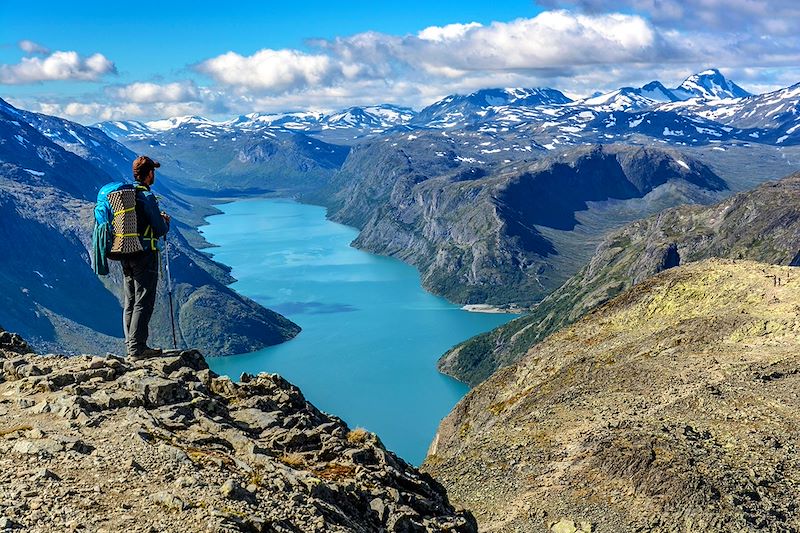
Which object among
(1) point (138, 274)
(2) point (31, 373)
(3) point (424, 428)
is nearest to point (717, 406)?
(1) point (138, 274)

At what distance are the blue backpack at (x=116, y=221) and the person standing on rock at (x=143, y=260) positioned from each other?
0.78 ft

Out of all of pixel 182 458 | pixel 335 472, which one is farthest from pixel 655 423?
pixel 182 458

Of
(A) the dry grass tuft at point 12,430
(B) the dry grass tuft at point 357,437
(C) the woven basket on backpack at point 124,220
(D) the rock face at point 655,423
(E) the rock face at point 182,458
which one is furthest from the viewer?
(D) the rock face at point 655,423

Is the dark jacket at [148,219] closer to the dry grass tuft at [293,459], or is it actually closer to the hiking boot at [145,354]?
the hiking boot at [145,354]

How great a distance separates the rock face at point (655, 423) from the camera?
86.7 feet

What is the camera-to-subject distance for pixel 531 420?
114 ft

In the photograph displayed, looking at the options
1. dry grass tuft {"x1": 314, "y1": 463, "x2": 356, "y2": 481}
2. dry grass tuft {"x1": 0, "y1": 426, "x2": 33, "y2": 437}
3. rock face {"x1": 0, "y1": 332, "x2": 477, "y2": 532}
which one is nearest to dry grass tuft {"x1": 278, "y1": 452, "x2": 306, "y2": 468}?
rock face {"x1": 0, "y1": 332, "x2": 477, "y2": 532}

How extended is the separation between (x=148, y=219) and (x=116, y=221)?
90 cm

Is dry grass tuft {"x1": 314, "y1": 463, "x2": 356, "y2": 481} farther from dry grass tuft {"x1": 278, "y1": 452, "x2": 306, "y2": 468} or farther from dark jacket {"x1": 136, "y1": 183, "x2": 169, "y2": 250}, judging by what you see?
dark jacket {"x1": 136, "y1": 183, "x2": 169, "y2": 250}

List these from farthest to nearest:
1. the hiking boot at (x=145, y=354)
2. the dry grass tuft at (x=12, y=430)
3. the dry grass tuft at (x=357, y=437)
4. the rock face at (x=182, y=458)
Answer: the dry grass tuft at (x=357, y=437), the hiking boot at (x=145, y=354), the dry grass tuft at (x=12, y=430), the rock face at (x=182, y=458)

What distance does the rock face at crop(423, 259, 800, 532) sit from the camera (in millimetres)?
26438

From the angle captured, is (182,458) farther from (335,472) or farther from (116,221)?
(116,221)

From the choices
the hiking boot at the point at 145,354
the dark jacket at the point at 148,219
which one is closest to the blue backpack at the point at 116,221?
the dark jacket at the point at 148,219

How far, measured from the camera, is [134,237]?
822 inches
